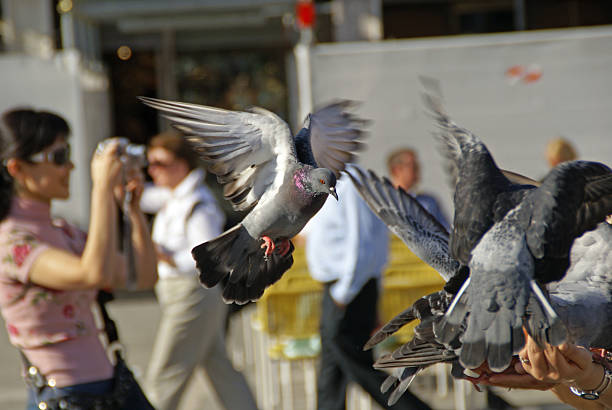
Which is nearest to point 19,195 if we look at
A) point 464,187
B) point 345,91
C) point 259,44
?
point 464,187

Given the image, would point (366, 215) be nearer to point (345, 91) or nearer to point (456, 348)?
point (456, 348)

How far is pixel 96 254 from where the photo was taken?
2.57m

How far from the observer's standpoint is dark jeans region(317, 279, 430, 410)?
4.23 metres

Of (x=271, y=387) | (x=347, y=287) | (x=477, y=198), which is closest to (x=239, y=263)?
(x=477, y=198)

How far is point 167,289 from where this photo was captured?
14.4ft

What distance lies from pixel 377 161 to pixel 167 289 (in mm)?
4612

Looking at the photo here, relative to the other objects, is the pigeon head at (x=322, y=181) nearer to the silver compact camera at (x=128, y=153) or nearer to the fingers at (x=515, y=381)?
the fingers at (x=515, y=381)

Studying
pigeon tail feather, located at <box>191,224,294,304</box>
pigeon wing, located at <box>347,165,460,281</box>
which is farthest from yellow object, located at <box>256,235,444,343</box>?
pigeon tail feather, located at <box>191,224,294,304</box>

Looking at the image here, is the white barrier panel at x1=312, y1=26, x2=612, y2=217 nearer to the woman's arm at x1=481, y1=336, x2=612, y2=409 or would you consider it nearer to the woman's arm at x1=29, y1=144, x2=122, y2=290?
the woman's arm at x1=29, y1=144, x2=122, y2=290

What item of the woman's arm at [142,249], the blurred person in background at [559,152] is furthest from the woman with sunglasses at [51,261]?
the blurred person in background at [559,152]

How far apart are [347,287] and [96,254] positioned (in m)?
1.97

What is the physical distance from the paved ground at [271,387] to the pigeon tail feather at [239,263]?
3.30 meters

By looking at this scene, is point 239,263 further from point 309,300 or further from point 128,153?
point 309,300

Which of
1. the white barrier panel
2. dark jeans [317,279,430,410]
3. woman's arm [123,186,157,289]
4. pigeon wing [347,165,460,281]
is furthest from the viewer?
the white barrier panel
